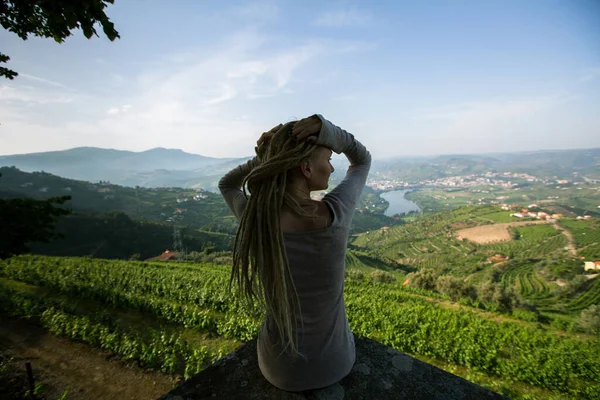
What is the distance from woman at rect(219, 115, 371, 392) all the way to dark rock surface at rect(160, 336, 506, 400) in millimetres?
86

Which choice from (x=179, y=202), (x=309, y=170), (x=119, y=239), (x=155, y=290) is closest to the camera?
(x=309, y=170)

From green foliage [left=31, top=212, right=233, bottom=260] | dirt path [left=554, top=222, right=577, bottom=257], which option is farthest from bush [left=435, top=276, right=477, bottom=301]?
dirt path [left=554, top=222, right=577, bottom=257]

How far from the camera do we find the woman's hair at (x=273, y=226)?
4.26ft

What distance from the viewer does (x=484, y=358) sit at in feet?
22.6

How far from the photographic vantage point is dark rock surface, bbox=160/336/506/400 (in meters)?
1.63

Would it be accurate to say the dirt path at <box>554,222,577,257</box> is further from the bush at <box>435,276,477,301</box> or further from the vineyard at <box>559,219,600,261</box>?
the bush at <box>435,276,477,301</box>

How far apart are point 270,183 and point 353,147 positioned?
738mm

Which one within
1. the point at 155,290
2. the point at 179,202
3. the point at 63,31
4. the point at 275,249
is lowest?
the point at 179,202

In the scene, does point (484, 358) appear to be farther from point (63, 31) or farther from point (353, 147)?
point (63, 31)

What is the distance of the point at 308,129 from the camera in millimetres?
1381

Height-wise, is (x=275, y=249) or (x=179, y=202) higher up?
(x=275, y=249)

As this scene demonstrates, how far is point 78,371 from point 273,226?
21.0 feet

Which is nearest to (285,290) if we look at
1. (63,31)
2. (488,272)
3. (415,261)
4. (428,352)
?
(63,31)

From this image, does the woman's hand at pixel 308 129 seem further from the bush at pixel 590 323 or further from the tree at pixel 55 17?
the bush at pixel 590 323
